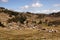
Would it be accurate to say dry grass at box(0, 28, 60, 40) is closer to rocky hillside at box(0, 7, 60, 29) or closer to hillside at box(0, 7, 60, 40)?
hillside at box(0, 7, 60, 40)

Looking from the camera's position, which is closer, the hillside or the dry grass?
the dry grass

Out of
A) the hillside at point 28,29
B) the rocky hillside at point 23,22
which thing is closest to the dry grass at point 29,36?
the hillside at point 28,29

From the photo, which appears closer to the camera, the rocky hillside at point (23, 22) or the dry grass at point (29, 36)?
the dry grass at point (29, 36)

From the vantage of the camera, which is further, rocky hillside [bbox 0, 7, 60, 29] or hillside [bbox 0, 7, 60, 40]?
rocky hillside [bbox 0, 7, 60, 29]

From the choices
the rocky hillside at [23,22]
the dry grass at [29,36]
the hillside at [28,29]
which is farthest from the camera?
the rocky hillside at [23,22]

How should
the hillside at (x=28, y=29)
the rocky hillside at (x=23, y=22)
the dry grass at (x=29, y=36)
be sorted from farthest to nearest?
the rocky hillside at (x=23, y=22), the hillside at (x=28, y=29), the dry grass at (x=29, y=36)

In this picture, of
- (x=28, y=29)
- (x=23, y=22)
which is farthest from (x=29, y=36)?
(x=23, y=22)

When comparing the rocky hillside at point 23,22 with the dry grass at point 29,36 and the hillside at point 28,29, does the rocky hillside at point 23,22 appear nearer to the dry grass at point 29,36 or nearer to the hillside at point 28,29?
the hillside at point 28,29

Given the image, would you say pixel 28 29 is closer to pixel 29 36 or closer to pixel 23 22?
Answer: pixel 29 36

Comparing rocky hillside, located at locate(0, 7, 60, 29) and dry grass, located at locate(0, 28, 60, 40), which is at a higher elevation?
rocky hillside, located at locate(0, 7, 60, 29)

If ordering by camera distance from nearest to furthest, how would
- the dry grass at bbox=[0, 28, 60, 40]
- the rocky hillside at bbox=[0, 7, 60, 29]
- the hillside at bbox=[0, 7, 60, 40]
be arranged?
the dry grass at bbox=[0, 28, 60, 40]
the hillside at bbox=[0, 7, 60, 40]
the rocky hillside at bbox=[0, 7, 60, 29]

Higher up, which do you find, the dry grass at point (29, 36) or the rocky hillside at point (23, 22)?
the rocky hillside at point (23, 22)

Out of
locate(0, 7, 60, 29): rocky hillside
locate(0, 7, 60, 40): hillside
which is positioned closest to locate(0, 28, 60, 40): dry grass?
locate(0, 7, 60, 40): hillside

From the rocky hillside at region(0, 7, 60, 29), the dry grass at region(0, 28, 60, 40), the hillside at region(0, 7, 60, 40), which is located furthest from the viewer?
the rocky hillside at region(0, 7, 60, 29)
